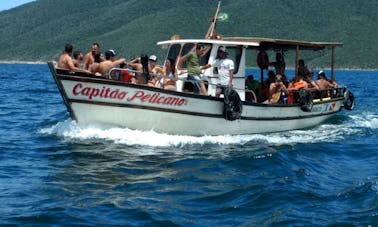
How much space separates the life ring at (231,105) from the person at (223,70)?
0.49 meters

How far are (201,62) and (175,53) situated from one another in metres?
0.92

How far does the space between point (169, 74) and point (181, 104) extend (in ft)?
5.49

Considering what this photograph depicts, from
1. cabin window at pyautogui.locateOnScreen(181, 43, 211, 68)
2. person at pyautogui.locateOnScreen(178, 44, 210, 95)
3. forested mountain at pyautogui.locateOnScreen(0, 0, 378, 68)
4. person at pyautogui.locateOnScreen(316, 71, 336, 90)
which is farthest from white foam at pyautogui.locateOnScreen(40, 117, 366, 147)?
forested mountain at pyautogui.locateOnScreen(0, 0, 378, 68)

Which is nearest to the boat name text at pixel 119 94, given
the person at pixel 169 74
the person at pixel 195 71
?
the person at pixel 169 74

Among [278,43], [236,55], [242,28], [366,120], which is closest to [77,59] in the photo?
[236,55]

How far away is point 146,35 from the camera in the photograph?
14612cm

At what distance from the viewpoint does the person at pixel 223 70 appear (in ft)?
52.2

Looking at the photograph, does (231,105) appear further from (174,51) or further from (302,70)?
(302,70)

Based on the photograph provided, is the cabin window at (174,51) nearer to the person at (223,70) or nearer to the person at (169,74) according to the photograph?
the person at (169,74)

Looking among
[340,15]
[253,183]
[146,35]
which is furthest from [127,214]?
[340,15]

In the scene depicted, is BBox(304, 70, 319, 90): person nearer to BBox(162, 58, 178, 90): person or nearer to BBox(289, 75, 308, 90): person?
BBox(289, 75, 308, 90): person

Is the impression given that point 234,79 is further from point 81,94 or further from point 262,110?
point 81,94

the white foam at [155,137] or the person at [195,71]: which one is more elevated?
the person at [195,71]

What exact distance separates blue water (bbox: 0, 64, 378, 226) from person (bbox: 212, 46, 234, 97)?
1.26m
